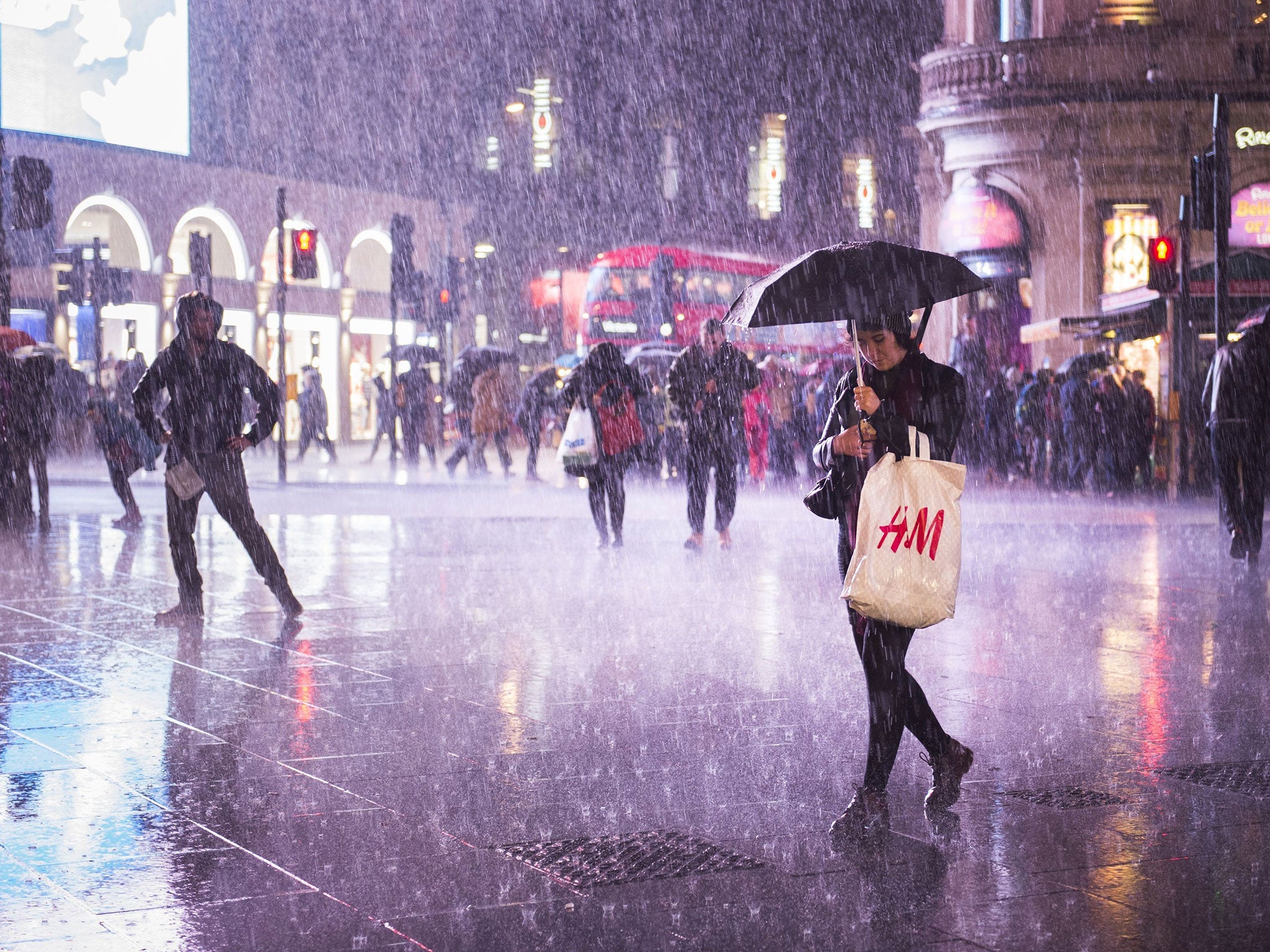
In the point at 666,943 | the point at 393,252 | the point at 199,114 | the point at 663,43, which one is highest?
the point at 663,43

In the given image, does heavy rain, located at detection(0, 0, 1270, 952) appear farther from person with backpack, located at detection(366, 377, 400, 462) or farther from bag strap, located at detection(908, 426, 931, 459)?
person with backpack, located at detection(366, 377, 400, 462)

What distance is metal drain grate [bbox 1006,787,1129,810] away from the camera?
516 cm

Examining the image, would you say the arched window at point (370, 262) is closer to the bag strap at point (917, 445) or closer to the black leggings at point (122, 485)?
the black leggings at point (122, 485)

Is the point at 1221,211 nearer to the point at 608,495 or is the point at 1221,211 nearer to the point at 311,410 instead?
the point at 608,495

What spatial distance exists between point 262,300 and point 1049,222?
20489 millimetres

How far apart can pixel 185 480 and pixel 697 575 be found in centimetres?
396

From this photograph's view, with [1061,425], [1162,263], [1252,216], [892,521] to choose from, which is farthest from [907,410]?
[1252,216]

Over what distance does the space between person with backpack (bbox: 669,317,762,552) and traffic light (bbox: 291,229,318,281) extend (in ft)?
39.0

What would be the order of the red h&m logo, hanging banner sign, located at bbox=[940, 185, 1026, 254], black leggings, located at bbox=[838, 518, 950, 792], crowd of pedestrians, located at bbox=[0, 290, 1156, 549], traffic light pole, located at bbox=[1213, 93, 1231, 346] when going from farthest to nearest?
hanging banner sign, located at bbox=[940, 185, 1026, 254] → traffic light pole, located at bbox=[1213, 93, 1231, 346] → crowd of pedestrians, located at bbox=[0, 290, 1156, 549] → black leggings, located at bbox=[838, 518, 950, 792] → the red h&m logo

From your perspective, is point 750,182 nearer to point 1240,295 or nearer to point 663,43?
point 663,43

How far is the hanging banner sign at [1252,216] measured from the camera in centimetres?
3136

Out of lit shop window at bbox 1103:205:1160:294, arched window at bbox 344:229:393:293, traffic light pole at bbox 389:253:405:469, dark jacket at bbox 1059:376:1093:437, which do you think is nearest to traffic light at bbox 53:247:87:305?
traffic light pole at bbox 389:253:405:469

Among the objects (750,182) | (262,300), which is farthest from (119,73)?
(750,182)

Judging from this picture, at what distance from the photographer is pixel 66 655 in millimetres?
8133
